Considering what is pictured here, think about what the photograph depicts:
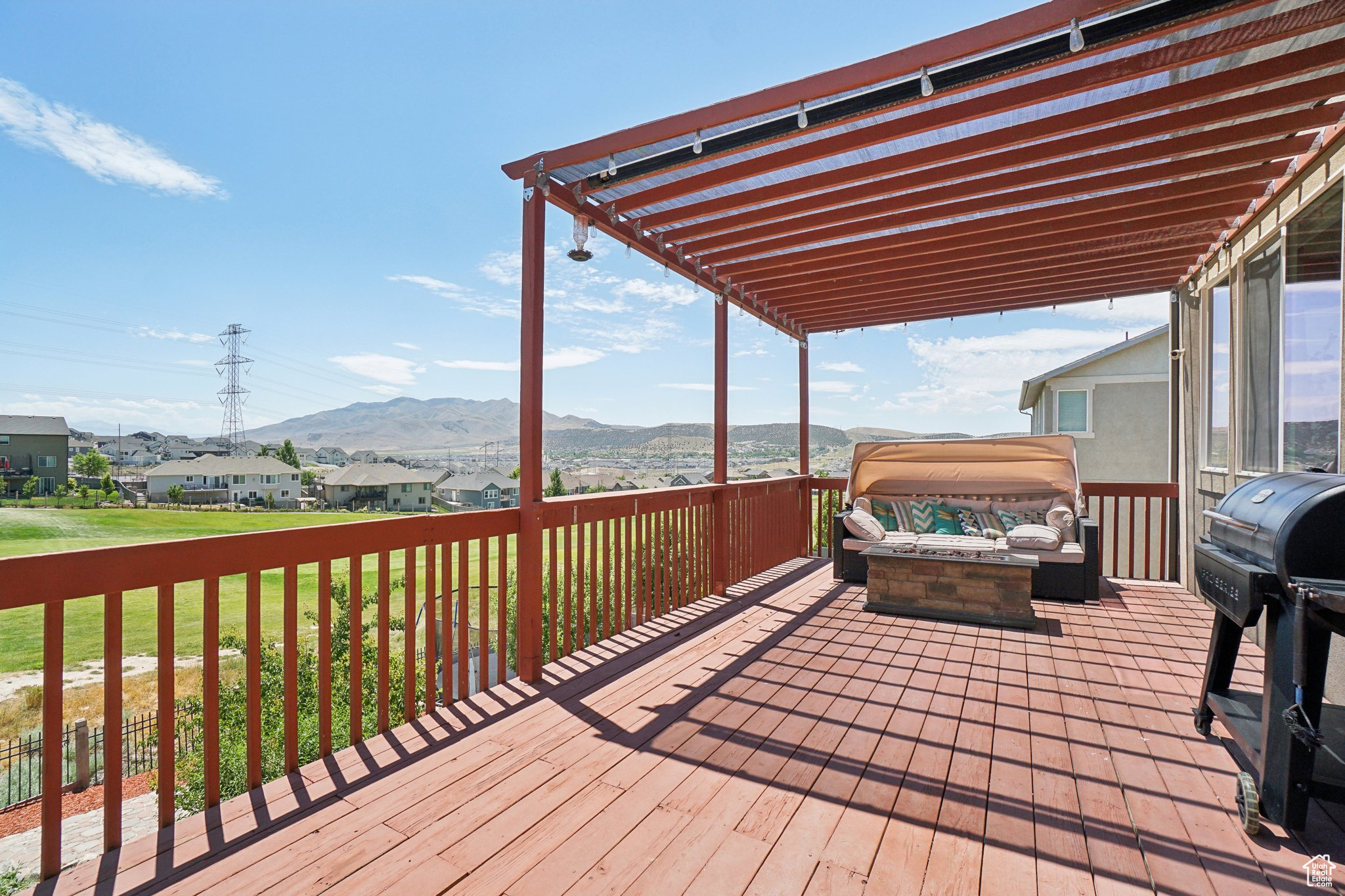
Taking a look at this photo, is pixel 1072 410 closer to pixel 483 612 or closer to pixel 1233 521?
pixel 1233 521

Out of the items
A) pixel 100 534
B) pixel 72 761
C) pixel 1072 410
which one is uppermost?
pixel 1072 410

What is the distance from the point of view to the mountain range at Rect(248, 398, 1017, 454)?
7439mm

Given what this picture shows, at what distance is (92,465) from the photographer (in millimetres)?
13398

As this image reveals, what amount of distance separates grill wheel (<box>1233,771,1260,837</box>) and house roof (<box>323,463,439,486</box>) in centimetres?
1923

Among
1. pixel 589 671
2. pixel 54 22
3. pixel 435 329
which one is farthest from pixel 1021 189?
pixel 435 329

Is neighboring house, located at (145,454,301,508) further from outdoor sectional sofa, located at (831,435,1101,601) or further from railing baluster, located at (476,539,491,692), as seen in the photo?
outdoor sectional sofa, located at (831,435,1101,601)

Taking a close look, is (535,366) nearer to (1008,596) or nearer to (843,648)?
(843,648)

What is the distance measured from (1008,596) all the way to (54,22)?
1293 cm

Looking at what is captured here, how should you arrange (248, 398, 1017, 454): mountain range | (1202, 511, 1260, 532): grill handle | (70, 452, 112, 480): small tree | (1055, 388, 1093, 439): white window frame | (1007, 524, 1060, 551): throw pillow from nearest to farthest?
(1202, 511, 1260, 532): grill handle < (1007, 524, 1060, 551): throw pillow < (248, 398, 1017, 454): mountain range < (1055, 388, 1093, 439): white window frame < (70, 452, 112, 480): small tree

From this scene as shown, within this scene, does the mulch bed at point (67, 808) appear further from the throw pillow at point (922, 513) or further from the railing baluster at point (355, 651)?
the throw pillow at point (922, 513)

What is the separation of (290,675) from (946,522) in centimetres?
499

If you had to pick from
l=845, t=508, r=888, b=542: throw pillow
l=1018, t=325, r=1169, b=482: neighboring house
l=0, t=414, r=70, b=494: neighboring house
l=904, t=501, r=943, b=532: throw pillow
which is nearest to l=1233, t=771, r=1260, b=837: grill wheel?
l=845, t=508, r=888, b=542: throw pillow

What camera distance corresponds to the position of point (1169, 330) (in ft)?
18.2

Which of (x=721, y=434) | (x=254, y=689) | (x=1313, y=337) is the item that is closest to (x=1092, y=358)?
(x=1313, y=337)
